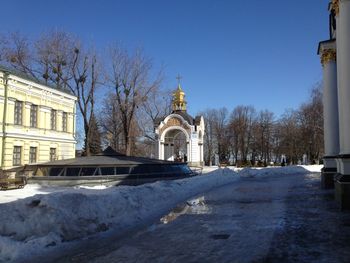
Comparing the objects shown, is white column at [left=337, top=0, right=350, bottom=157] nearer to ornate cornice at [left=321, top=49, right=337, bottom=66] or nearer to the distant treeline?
ornate cornice at [left=321, top=49, right=337, bottom=66]

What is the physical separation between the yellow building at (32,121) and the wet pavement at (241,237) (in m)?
18.9

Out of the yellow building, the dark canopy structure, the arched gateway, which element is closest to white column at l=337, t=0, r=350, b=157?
the dark canopy structure

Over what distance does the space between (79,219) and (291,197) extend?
30.6 ft

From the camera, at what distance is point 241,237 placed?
27.4ft

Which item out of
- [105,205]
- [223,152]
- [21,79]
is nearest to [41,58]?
[21,79]

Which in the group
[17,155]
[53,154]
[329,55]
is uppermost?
[329,55]

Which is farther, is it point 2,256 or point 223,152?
point 223,152

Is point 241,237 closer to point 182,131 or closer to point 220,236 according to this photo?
point 220,236

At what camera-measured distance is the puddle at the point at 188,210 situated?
439 inches

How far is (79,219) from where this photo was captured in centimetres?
928

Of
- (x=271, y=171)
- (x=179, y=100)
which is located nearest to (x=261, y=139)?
(x=179, y=100)

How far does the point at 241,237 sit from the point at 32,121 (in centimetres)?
2576

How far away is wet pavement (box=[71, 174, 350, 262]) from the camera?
6914 mm

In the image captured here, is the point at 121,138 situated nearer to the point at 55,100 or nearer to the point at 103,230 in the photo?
the point at 55,100
